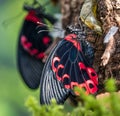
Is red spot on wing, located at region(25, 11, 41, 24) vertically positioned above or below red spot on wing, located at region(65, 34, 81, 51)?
below

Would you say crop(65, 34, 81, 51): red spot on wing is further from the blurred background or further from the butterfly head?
the blurred background

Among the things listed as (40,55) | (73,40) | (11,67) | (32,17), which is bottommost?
(11,67)

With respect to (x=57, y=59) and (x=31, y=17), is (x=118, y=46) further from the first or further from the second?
(x=31, y=17)

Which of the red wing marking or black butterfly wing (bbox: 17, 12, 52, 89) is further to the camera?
black butterfly wing (bbox: 17, 12, 52, 89)

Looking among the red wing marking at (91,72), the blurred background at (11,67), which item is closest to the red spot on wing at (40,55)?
the red wing marking at (91,72)

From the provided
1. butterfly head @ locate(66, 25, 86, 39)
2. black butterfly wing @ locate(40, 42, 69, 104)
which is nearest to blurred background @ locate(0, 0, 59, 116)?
butterfly head @ locate(66, 25, 86, 39)

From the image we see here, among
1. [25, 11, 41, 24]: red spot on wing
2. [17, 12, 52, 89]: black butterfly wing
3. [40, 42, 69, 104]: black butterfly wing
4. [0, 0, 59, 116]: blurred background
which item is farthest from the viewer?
[0, 0, 59, 116]: blurred background

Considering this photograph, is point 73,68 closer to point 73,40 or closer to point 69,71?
point 69,71

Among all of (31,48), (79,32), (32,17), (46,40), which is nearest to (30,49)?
(31,48)
